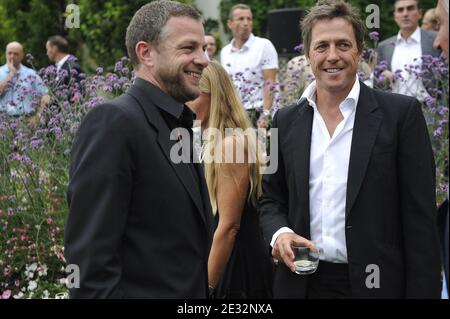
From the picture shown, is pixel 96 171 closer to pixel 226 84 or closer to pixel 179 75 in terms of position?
pixel 179 75

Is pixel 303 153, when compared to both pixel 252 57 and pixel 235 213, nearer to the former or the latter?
pixel 235 213

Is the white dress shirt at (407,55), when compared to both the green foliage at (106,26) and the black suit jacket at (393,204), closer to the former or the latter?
the black suit jacket at (393,204)

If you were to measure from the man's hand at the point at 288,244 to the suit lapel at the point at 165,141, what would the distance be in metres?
0.53

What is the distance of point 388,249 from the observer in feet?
10.4

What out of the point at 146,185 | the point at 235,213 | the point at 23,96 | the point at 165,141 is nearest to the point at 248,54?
the point at 23,96

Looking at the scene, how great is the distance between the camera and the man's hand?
3192mm

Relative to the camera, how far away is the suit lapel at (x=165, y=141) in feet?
8.91

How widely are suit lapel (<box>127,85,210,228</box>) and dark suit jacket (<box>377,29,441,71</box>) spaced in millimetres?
5665

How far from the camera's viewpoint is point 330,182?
327 cm

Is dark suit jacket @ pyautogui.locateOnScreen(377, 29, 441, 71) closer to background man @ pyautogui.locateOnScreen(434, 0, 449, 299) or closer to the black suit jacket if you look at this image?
the black suit jacket

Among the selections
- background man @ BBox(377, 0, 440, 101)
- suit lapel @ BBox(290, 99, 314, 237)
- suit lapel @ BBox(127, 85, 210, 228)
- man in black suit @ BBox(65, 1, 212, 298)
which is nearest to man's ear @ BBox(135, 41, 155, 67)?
man in black suit @ BBox(65, 1, 212, 298)

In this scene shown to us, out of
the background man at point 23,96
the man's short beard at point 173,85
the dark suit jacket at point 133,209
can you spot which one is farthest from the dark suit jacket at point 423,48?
the dark suit jacket at point 133,209

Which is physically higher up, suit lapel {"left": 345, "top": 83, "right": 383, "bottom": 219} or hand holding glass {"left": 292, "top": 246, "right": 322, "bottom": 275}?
suit lapel {"left": 345, "top": 83, "right": 383, "bottom": 219}

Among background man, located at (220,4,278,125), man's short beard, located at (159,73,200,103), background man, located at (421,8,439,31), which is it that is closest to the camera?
man's short beard, located at (159,73,200,103)
